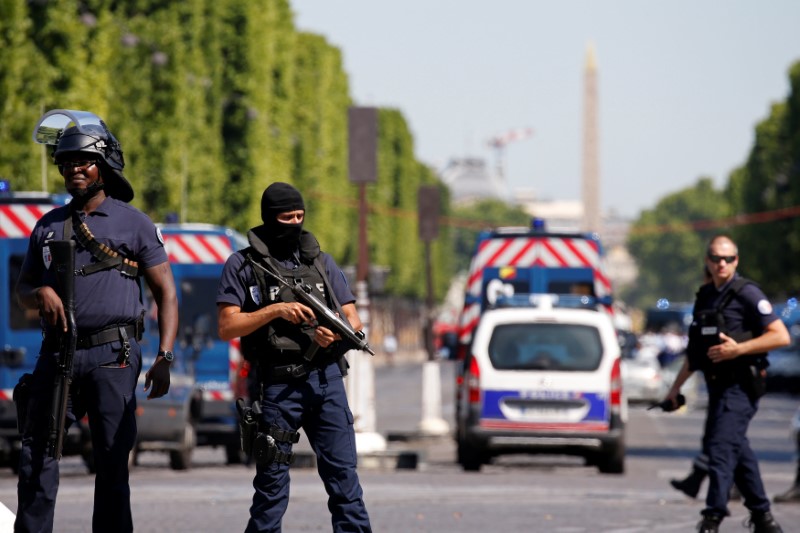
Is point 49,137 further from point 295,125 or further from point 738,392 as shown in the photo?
point 295,125

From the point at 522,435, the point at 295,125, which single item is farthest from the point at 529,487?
the point at 295,125

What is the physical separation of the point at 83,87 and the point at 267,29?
730 inches

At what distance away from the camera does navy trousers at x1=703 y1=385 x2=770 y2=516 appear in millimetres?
11172

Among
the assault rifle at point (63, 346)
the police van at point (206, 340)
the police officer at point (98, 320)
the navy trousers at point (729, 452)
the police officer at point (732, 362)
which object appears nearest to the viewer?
the assault rifle at point (63, 346)

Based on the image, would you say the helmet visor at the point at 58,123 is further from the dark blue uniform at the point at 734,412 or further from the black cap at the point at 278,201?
the dark blue uniform at the point at 734,412

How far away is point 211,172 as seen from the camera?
49.7 m

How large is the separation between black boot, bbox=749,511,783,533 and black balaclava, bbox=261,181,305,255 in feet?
12.4

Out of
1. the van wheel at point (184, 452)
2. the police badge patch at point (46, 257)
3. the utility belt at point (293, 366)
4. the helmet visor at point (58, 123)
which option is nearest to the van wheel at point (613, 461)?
the van wheel at point (184, 452)

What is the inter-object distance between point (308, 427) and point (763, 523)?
3.60m

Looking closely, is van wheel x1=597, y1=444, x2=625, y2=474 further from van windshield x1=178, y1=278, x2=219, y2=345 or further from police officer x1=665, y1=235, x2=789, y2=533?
police officer x1=665, y1=235, x2=789, y2=533

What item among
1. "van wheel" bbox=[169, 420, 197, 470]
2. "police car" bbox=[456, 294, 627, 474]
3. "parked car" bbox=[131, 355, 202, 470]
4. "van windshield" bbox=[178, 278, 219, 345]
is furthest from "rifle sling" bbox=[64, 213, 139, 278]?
"van windshield" bbox=[178, 278, 219, 345]

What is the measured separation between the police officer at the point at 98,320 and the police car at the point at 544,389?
34.2 feet

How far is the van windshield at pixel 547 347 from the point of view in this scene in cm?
1895

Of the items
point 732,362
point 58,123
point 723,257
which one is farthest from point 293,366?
point 723,257
